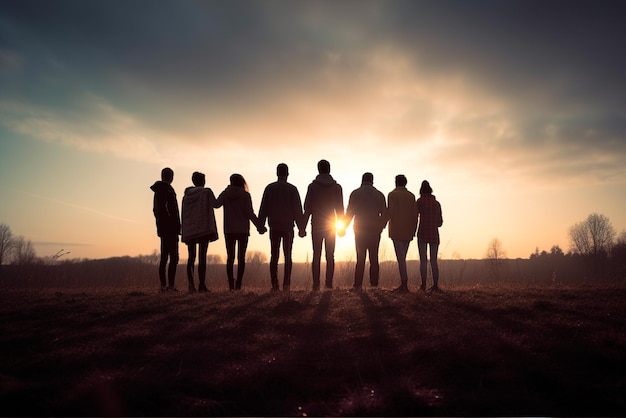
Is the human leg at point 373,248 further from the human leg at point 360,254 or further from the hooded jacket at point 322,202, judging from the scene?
the hooded jacket at point 322,202

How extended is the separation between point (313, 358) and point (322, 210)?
18.4ft

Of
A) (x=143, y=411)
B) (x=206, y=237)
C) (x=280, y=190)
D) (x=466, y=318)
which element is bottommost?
(x=143, y=411)

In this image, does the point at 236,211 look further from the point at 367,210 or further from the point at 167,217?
the point at 367,210

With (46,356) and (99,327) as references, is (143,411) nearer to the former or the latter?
(46,356)

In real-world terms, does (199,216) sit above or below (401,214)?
below

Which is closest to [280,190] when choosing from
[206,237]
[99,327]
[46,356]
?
[206,237]

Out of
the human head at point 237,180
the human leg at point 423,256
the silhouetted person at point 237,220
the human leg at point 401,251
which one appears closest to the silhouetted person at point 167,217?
the silhouetted person at point 237,220

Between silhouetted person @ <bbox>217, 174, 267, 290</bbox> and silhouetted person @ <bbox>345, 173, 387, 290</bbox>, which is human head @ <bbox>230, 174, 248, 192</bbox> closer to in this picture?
silhouetted person @ <bbox>217, 174, 267, 290</bbox>

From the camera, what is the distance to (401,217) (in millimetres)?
11297

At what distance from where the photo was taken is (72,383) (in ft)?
15.7

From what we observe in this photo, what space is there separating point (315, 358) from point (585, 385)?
304 centimetres

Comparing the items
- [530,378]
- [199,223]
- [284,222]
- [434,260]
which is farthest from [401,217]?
[530,378]

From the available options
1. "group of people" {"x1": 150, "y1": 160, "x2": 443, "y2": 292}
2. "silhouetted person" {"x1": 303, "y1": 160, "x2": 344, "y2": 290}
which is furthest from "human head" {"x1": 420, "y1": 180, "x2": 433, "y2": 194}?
"silhouetted person" {"x1": 303, "y1": 160, "x2": 344, "y2": 290}

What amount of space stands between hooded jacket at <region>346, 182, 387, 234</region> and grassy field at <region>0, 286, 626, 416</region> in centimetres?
303
